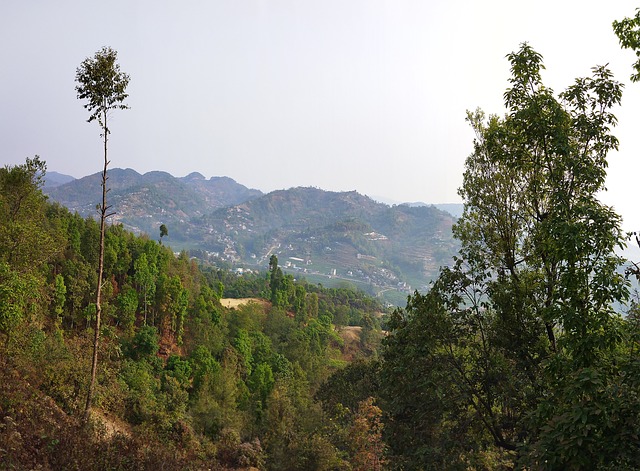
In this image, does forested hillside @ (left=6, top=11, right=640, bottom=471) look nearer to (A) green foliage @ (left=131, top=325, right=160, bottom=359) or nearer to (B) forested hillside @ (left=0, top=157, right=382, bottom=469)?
(B) forested hillside @ (left=0, top=157, right=382, bottom=469)

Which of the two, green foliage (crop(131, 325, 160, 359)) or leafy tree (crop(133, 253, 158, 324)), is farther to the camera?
leafy tree (crop(133, 253, 158, 324))

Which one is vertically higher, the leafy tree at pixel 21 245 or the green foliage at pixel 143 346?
the leafy tree at pixel 21 245

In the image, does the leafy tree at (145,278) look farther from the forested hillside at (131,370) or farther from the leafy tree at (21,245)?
the leafy tree at (21,245)

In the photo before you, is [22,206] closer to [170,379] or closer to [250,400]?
[170,379]

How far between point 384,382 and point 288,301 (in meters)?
56.1

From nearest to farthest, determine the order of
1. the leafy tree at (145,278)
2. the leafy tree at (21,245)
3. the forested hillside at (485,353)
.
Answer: the forested hillside at (485,353) → the leafy tree at (21,245) → the leafy tree at (145,278)

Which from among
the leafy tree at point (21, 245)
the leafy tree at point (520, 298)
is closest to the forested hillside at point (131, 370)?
the leafy tree at point (21, 245)

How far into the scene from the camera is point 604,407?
4023 mm

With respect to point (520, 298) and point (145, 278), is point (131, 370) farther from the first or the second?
point (520, 298)

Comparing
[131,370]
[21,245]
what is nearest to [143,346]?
[131,370]

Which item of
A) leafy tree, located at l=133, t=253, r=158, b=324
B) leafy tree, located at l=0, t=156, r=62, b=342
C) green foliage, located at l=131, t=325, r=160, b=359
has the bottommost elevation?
green foliage, located at l=131, t=325, r=160, b=359

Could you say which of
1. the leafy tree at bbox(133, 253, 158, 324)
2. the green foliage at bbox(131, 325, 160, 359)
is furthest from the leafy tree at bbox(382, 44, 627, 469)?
the leafy tree at bbox(133, 253, 158, 324)

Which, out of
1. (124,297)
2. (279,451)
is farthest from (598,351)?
(124,297)

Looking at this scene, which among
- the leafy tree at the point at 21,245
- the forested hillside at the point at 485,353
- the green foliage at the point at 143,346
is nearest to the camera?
the forested hillside at the point at 485,353
